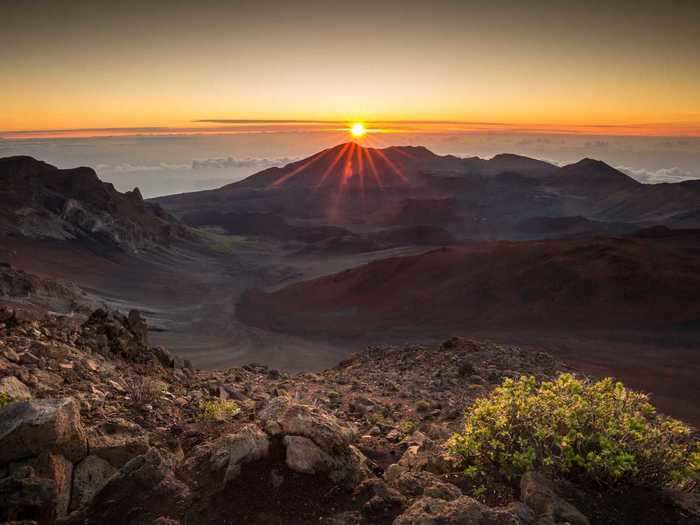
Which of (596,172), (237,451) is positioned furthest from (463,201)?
(237,451)

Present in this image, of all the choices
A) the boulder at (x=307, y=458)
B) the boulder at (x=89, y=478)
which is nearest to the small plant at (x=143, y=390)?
the boulder at (x=89, y=478)

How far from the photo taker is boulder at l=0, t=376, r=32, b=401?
5930mm

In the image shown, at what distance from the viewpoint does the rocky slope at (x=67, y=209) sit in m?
66.9

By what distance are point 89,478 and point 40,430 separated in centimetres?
74

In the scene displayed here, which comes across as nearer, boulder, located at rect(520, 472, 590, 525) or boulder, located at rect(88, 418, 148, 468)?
boulder, located at rect(520, 472, 590, 525)

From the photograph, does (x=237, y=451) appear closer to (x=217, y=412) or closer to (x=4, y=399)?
(x=217, y=412)

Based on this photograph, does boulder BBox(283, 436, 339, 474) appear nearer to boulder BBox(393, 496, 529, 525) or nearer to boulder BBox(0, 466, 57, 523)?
boulder BBox(393, 496, 529, 525)

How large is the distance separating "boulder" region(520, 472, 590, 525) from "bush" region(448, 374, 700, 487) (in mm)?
172

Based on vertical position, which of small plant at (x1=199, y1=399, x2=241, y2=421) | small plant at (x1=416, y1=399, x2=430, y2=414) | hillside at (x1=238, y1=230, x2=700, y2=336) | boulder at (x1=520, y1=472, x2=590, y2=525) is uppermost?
boulder at (x1=520, y1=472, x2=590, y2=525)

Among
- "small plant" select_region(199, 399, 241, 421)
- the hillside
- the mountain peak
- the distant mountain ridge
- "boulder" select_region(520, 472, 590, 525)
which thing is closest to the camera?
"boulder" select_region(520, 472, 590, 525)

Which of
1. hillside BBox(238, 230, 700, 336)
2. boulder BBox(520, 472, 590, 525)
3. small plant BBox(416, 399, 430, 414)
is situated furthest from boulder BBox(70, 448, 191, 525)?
hillside BBox(238, 230, 700, 336)

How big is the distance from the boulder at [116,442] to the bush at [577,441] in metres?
3.59

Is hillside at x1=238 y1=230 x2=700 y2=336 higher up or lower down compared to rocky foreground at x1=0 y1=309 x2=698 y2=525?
lower down

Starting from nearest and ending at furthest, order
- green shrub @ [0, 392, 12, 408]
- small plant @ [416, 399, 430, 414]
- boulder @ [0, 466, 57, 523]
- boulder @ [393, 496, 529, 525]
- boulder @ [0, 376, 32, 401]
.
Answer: boulder @ [393, 496, 529, 525]
boulder @ [0, 466, 57, 523]
green shrub @ [0, 392, 12, 408]
boulder @ [0, 376, 32, 401]
small plant @ [416, 399, 430, 414]
